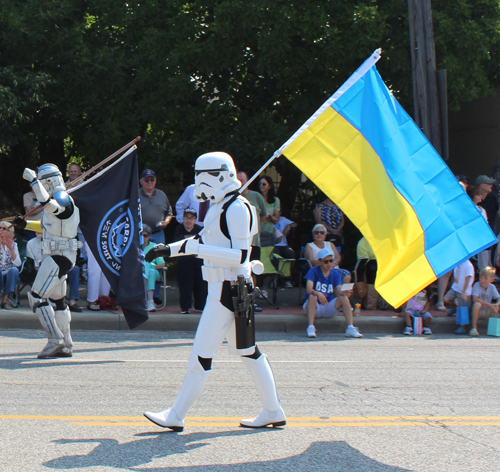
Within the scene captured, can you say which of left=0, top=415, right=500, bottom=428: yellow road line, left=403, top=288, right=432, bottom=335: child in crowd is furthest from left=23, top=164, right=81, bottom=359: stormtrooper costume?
left=403, top=288, right=432, bottom=335: child in crowd

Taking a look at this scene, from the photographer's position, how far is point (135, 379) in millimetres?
7004

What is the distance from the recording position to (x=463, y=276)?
1117 centimetres

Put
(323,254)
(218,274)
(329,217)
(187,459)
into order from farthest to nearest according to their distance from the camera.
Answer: (329,217), (323,254), (218,274), (187,459)

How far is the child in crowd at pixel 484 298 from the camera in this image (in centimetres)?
1079

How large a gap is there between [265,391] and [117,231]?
388 cm

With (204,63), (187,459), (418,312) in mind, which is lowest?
(187,459)

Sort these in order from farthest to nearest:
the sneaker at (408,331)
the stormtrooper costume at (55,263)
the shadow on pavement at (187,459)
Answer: the sneaker at (408,331) → the stormtrooper costume at (55,263) → the shadow on pavement at (187,459)

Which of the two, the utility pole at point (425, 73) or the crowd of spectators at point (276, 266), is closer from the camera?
the crowd of spectators at point (276, 266)

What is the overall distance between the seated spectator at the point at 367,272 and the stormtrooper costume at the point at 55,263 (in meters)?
5.52

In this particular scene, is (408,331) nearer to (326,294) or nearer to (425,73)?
(326,294)

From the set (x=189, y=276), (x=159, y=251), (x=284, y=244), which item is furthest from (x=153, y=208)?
(x=159, y=251)

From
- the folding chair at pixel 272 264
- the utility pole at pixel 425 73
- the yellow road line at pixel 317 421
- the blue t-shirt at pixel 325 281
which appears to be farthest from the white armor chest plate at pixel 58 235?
the utility pole at pixel 425 73

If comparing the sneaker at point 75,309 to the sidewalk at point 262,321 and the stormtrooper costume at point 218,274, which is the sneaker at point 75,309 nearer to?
the sidewalk at point 262,321

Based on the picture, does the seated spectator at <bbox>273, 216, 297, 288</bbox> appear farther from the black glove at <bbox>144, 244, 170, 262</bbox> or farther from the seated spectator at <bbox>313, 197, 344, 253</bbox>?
the black glove at <bbox>144, 244, 170, 262</bbox>
